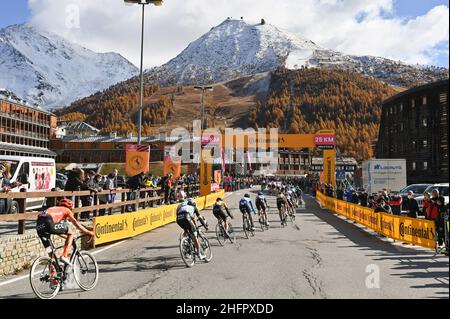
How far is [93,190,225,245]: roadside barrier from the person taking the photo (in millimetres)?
14000

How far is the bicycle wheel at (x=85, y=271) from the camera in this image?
854 centimetres

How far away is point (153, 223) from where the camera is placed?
1970cm

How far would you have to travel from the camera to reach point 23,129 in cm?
10019

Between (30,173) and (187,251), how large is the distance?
1137 cm

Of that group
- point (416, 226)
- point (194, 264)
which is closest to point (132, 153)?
point (194, 264)

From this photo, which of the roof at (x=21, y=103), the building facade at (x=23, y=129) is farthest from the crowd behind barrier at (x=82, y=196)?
the roof at (x=21, y=103)

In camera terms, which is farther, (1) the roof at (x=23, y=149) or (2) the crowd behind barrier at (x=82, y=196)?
(1) the roof at (x=23, y=149)

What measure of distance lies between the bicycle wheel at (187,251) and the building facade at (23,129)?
2994 inches

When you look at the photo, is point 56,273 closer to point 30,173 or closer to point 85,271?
point 85,271

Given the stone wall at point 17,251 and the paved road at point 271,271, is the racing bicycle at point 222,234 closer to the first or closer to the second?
A: the paved road at point 271,271

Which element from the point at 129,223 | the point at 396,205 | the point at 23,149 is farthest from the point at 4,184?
the point at 23,149
